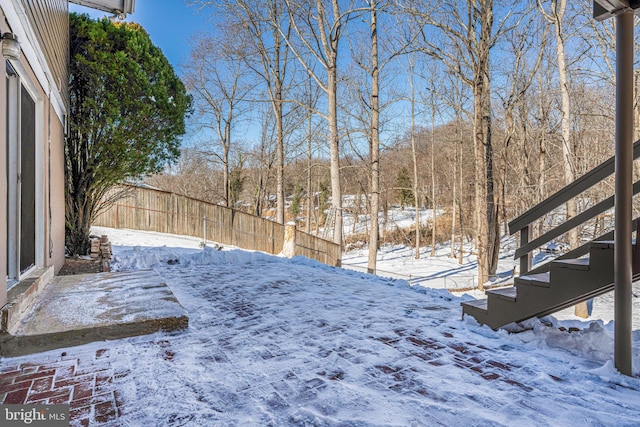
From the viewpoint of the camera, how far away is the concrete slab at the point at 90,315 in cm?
245

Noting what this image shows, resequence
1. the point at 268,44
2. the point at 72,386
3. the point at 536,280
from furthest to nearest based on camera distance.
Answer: the point at 268,44 < the point at 536,280 < the point at 72,386

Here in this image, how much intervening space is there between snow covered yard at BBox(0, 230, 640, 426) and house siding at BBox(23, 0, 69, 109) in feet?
10.2

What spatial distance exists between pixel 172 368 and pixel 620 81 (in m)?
3.30

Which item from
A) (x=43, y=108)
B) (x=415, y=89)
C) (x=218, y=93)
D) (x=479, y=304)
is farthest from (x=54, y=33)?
(x=415, y=89)

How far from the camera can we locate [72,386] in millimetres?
1986

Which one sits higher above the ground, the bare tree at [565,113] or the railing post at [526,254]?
the bare tree at [565,113]

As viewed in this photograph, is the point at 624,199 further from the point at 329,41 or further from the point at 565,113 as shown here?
the point at 329,41

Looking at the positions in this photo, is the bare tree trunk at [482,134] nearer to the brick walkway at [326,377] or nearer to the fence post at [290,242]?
the fence post at [290,242]

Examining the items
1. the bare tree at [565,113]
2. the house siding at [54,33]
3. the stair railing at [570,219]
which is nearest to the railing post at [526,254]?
the stair railing at [570,219]

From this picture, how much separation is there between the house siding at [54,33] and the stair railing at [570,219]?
458 centimetres

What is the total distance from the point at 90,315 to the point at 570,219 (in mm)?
3961

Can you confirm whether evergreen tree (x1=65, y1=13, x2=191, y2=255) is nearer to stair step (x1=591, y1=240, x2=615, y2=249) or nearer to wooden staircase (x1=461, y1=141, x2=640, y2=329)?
wooden staircase (x1=461, y1=141, x2=640, y2=329)

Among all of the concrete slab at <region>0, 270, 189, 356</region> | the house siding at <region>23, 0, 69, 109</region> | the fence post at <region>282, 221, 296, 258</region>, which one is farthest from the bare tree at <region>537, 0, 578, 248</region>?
the house siding at <region>23, 0, 69, 109</region>

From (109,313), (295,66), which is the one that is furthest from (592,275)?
(295,66)
